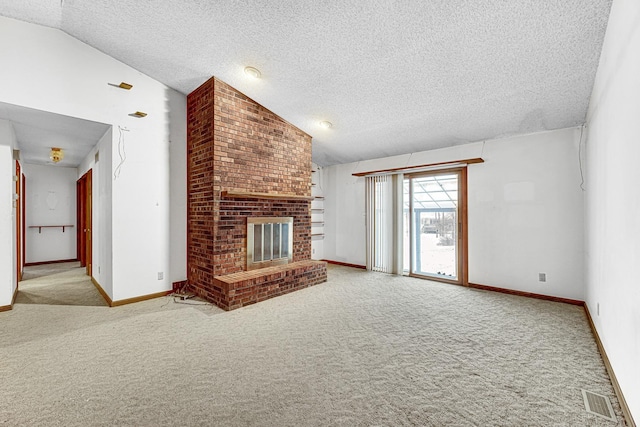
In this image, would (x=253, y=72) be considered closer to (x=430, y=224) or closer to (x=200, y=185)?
(x=200, y=185)

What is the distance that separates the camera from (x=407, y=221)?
558 cm

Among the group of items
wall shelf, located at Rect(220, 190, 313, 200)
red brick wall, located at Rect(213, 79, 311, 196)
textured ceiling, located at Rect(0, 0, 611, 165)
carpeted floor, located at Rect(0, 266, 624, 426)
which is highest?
textured ceiling, located at Rect(0, 0, 611, 165)

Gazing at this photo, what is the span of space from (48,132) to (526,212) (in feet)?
21.8

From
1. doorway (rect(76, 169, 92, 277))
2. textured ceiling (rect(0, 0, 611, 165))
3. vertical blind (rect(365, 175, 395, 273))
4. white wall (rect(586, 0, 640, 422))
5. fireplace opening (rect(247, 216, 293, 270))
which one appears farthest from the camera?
vertical blind (rect(365, 175, 395, 273))

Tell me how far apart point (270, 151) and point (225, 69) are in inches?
52.2

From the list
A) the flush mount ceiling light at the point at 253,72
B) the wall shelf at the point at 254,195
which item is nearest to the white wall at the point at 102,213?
the wall shelf at the point at 254,195

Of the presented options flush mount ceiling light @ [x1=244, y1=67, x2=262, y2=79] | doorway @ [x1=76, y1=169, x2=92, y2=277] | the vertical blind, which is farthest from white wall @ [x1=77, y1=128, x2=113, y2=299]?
the vertical blind

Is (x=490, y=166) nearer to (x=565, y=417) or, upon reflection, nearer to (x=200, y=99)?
(x=565, y=417)

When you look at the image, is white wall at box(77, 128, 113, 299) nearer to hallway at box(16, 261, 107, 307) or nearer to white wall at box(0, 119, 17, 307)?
hallway at box(16, 261, 107, 307)

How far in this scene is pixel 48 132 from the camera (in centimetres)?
404

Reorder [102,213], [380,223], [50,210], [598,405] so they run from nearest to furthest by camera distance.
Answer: [598,405]
[102,213]
[380,223]
[50,210]

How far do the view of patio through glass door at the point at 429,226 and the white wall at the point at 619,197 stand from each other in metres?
2.45

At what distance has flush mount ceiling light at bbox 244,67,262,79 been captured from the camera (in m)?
3.58

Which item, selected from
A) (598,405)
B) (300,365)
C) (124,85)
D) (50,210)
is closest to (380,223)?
(300,365)
